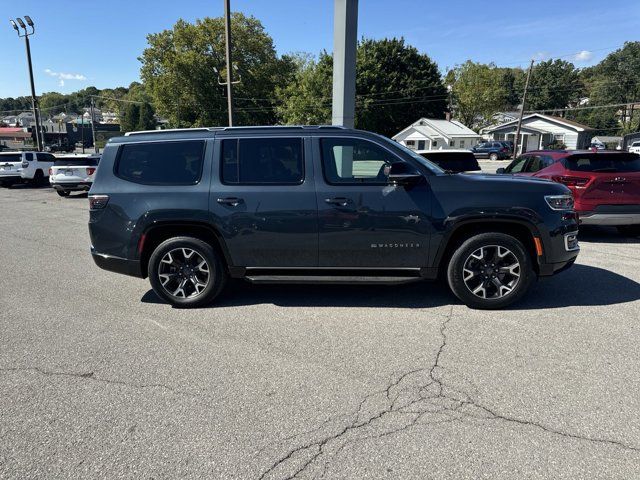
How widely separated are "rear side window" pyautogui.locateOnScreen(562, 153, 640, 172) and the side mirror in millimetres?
5047

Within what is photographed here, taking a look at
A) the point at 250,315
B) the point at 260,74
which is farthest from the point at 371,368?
the point at 260,74

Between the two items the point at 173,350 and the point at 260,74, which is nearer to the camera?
the point at 173,350

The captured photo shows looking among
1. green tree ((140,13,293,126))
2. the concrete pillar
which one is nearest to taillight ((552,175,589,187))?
the concrete pillar

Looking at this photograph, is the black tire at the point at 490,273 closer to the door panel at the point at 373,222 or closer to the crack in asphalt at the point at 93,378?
the door panel at the point at 373,222

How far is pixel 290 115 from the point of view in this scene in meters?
54.5

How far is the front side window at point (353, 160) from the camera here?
15.8 feet

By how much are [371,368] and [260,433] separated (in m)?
1.14

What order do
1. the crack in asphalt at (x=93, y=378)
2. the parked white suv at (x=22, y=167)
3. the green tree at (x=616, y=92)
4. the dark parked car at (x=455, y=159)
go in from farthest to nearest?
the green tree at (x=616, y=92) → the parked white suv at (x=22, y=167) → the dark parked car at (x=455, y=159) → the crack in asphalt at (x=93, y=378)

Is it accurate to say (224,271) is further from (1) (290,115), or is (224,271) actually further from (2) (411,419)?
(1) (290,115)

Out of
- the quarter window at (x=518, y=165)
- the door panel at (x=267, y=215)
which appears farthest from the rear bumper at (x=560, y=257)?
the quarter window at (x=518, y=165)

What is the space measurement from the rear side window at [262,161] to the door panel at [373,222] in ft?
0.92

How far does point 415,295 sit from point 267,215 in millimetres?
2034

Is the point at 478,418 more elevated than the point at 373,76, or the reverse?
the point at 373,76

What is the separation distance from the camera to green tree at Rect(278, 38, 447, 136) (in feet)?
171
